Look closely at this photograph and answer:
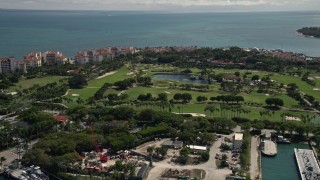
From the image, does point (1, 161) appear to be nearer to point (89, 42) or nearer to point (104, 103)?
point (104, 103)

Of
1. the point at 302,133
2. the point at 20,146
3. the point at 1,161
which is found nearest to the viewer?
the point at 1,161

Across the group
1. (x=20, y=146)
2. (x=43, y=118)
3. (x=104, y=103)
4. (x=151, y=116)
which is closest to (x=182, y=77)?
(x=104, y=103)

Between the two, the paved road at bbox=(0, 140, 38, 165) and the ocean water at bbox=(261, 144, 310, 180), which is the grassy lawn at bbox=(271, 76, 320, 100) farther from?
the paved road at bbox=(0, 140, 38, 165)

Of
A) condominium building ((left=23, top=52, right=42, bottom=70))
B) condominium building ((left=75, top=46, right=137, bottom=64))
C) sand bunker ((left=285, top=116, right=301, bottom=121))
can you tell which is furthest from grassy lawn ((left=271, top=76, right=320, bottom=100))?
condominium building ((left=23, top=52, right=42, bottom=70))

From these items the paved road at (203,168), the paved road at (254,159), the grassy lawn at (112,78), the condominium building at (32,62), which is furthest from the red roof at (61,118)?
the condominium building at (32,62)

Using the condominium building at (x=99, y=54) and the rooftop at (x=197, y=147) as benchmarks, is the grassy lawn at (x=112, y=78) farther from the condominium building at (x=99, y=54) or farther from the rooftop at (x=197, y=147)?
the rooftop at (x=197, y=147)

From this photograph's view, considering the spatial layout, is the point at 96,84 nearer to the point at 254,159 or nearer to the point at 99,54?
the point at 99,54
